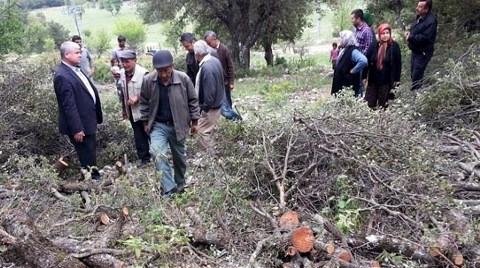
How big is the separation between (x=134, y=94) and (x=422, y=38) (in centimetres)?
397

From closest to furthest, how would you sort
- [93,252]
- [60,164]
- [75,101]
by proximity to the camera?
1. [93,252]
2. [75,101]
3. [60,164]

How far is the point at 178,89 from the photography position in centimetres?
463

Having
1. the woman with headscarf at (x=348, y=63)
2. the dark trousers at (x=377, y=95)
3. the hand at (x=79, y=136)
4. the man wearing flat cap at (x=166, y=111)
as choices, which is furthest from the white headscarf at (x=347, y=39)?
the hand at (x=79, y=136)

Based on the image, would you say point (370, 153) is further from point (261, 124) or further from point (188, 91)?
point (188, 91)

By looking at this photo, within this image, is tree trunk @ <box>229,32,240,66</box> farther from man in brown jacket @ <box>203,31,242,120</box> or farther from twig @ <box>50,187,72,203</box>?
twig @ <box>50,187,72,203</box>

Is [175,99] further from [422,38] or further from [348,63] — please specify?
[422,38]

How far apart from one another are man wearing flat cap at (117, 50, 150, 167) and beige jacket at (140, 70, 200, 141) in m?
0.83

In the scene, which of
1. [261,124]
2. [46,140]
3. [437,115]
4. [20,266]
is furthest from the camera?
[46,140]

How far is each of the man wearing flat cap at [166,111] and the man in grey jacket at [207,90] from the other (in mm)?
607

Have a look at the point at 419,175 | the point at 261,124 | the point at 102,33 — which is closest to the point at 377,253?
the point at 419,175

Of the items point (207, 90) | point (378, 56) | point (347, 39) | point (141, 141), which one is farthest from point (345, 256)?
point (378, 56)

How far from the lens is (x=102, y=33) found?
6012 centimetres

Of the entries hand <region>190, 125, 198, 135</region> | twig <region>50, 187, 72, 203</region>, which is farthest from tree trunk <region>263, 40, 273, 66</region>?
twig <region>50, 187, 72, 203</region>

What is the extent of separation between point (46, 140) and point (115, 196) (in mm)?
2393
